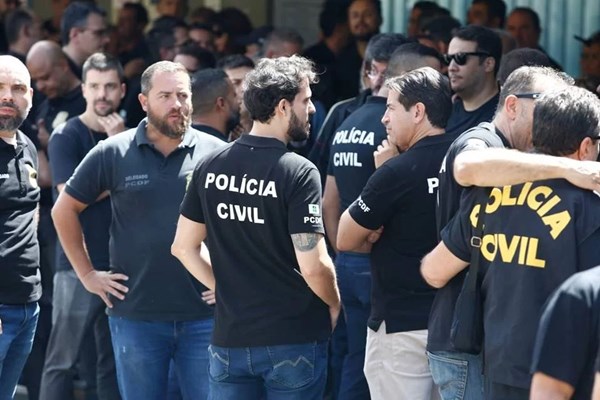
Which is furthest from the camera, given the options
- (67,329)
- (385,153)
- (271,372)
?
(67,329)

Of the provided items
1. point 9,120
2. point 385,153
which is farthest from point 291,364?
point 9,120

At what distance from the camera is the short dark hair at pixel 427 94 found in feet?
17.1

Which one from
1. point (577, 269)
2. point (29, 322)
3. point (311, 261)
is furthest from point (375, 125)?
point (577, 269)

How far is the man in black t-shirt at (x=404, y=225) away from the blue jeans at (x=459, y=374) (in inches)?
22.8

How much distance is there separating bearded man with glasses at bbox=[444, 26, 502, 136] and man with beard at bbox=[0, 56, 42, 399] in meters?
2.27

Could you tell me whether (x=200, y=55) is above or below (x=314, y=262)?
above

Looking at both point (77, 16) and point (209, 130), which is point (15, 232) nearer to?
point (209, 130)

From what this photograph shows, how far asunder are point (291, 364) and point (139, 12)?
6971 millimetres

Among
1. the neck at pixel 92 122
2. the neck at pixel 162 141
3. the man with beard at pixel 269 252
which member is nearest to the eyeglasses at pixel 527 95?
the man with beard at pixel 269 252

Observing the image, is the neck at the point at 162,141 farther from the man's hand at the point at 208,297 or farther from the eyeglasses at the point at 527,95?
the eyeglasses at the point at 527,95

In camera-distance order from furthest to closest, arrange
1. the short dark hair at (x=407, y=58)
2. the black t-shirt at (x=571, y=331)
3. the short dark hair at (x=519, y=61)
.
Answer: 1. the short dark hair at (x=407, y=58)
2. the short dark hair at (x=519, y=61)
3. the black t-shirt at (x=571, y=331)

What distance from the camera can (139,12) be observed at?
11.3 m

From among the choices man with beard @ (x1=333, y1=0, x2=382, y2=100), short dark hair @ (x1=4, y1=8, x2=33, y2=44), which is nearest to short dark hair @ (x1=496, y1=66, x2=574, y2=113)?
man with beard @ (x1=333, y1=0, x2=382, y2=100)

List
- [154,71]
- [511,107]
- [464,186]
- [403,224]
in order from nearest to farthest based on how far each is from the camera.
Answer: [464,186] < [511,107] < [403,224] < [154,71]
